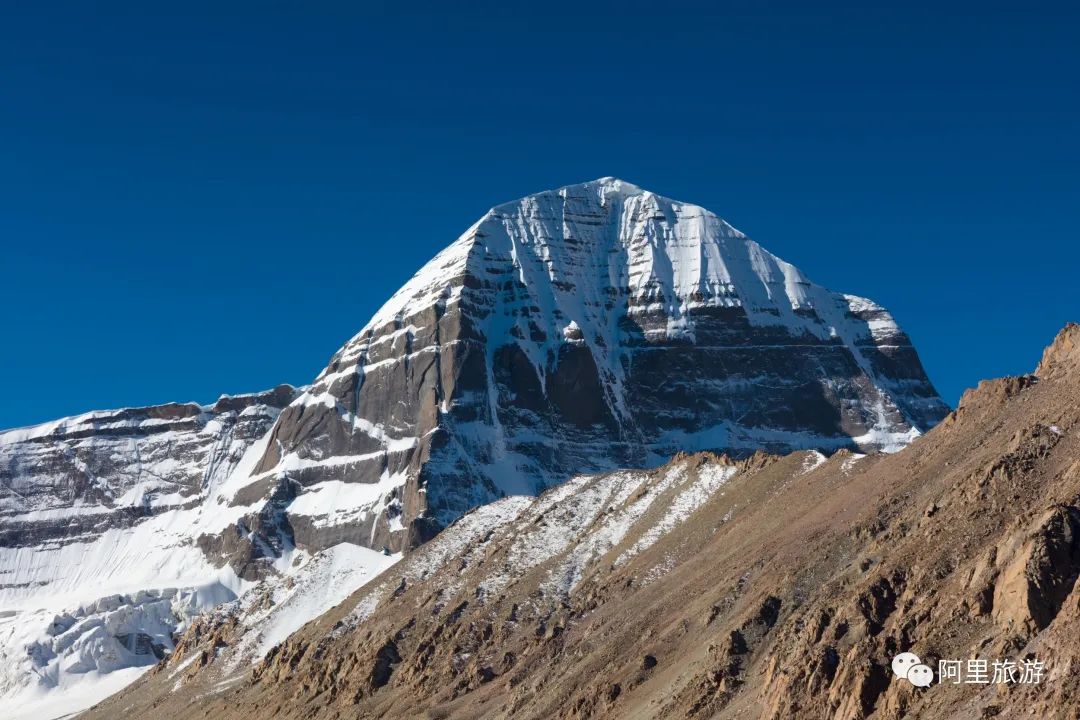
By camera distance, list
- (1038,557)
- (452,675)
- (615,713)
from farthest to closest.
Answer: (452,675) → (615,713) → (1038,557)

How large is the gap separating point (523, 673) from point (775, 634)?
4443cm

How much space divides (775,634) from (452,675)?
59.8 meters

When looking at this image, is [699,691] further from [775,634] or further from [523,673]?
[523,673]

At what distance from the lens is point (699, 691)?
122 metres

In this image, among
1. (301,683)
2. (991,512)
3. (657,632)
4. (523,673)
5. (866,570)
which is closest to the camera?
(991,512)

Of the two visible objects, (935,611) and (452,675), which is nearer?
(935,611)

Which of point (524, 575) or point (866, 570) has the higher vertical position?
point (524, 575)

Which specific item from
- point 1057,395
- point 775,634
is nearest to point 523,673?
point 775,634

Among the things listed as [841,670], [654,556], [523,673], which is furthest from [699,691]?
[654,556]

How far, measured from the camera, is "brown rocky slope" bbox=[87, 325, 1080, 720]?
97.8 meters

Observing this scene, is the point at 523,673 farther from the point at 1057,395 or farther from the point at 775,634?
the point at 1057,395

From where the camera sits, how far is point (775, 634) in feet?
416

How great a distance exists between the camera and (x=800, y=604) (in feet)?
431

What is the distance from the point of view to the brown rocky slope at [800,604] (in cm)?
9781
